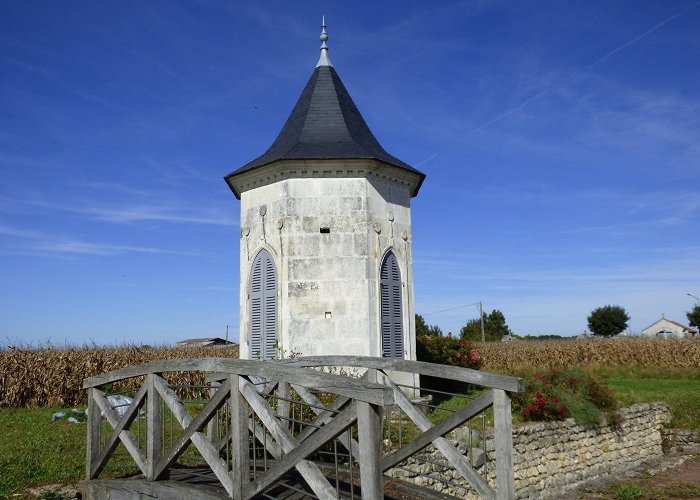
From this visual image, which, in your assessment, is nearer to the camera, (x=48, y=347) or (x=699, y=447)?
(x=699, y=447)

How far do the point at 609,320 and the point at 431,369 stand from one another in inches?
2899

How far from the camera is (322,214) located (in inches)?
464

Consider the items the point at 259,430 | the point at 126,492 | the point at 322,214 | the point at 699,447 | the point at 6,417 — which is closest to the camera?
the point at 126,492

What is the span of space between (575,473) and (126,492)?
32.0 feet

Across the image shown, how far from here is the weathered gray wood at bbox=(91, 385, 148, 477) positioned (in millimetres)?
6152

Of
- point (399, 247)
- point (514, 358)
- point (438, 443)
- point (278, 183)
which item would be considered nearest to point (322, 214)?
point (278, 183)

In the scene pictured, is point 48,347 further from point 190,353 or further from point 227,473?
point 227,473

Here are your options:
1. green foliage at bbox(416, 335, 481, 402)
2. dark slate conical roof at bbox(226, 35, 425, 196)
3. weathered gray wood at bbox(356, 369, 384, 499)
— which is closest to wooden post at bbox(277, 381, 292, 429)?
weathered gray wood at bbox(356, 369, 384, 499)

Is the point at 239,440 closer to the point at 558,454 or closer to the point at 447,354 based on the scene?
the point at 558,454

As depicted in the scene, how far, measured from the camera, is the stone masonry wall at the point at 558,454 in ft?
31.4

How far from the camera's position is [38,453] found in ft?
29.7

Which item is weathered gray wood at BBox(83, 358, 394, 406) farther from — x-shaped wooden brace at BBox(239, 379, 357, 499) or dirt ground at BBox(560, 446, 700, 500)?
dirt ground at BBox(560, 446, 700, 500)

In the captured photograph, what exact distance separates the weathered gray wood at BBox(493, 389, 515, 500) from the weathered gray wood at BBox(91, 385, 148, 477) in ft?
11.8

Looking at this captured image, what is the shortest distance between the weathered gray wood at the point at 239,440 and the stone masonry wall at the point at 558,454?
3.92 meters
